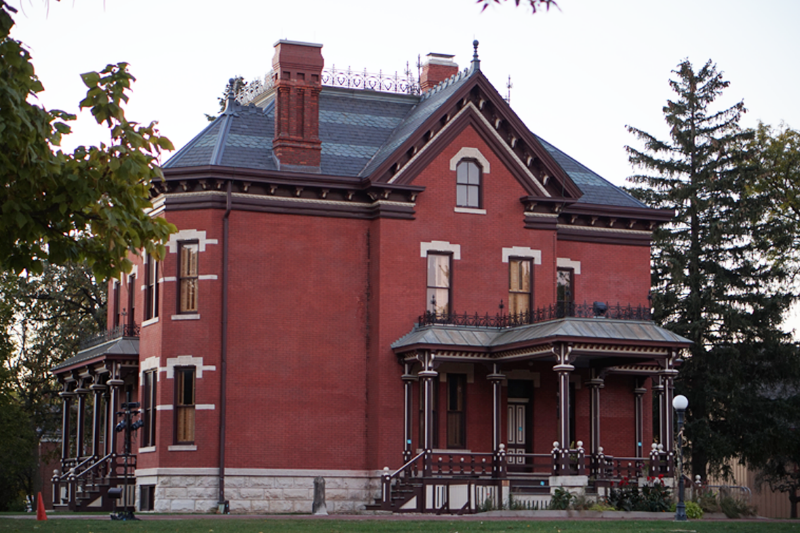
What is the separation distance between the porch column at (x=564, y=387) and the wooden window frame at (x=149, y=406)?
11.4 meters

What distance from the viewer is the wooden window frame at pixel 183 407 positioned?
31.1 meters

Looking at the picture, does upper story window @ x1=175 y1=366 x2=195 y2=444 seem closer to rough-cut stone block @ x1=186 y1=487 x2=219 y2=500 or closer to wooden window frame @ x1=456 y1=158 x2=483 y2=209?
rough-cut stone block @ x1=186 y1=487 x2=219 y2=500

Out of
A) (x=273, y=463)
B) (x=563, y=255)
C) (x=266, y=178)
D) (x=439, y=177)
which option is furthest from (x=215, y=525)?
(x=563, y=255)

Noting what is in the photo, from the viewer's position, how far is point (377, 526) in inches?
850

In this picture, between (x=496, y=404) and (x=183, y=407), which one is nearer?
(x=183, y=407)

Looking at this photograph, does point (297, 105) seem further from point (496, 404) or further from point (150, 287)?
point (496, 404)

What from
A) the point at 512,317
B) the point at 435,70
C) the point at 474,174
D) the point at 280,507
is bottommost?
the point at 280,507

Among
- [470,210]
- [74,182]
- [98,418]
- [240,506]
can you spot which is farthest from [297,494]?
[74,182]

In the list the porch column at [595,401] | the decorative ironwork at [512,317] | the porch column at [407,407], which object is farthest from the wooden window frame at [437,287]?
the porch column at [595,401]

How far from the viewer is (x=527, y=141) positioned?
111 ft

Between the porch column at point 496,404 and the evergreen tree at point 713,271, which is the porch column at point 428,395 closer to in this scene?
the porch column at point 496,404

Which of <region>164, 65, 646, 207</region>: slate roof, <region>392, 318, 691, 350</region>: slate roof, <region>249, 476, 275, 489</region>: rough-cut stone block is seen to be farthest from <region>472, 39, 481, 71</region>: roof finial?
<region>249, 476, 275, 489</region>: rough-cut stone block

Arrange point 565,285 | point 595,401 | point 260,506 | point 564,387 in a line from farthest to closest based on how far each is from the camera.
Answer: point 565,285 → point 595,401 → point 260,506 → point 564,387

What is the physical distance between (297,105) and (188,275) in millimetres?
5984
